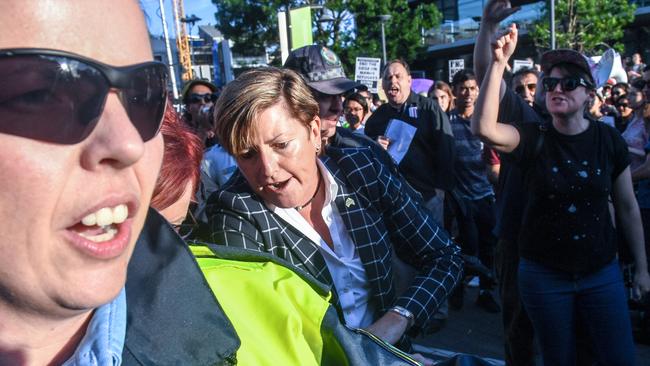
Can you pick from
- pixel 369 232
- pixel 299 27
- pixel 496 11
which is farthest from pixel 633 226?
pixel 299 27

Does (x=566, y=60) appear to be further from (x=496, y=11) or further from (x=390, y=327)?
(x=390, y=327)

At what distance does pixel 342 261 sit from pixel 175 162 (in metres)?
0.67

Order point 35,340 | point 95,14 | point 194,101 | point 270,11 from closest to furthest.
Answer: point 95,14 → point 35,340 → point 194,101 → point 270,11

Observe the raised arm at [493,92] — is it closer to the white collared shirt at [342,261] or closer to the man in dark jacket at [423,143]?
the white collared shirt at [342,261]

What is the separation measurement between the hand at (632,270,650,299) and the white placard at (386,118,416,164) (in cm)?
199

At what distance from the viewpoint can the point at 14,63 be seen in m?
0.65

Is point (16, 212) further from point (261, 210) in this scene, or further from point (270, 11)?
point (270, 11)

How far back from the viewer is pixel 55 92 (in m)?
0.70

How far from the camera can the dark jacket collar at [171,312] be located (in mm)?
957

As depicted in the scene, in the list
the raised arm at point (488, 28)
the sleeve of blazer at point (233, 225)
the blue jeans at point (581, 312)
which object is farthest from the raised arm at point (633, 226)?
the sleeve of blazer at point (233, 225)

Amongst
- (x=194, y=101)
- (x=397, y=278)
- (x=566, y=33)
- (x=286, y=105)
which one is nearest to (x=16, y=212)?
(x=286, y=105)

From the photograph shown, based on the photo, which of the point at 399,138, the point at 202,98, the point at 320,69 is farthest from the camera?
the point at 202,98

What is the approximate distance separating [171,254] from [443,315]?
4.75 feet

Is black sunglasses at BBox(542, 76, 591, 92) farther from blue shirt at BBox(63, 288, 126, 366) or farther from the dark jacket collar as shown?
blue shirt at BBox(63, 288, 126, 366)
